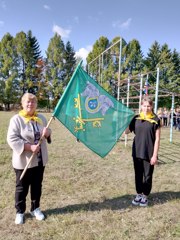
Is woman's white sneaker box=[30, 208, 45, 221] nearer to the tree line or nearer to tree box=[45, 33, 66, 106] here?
the tree line

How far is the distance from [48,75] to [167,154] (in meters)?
32.1

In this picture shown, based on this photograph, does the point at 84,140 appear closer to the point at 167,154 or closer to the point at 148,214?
the point at 148,214

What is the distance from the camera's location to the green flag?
351cm

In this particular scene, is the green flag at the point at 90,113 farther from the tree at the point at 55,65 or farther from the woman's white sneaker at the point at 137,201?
the tree at the point at 55,65

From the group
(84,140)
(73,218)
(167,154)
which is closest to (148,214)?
(73,218)

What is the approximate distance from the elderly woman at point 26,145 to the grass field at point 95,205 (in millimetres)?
305

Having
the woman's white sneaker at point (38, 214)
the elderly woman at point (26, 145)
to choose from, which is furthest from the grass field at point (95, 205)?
the elderly woman at point (26, 145)

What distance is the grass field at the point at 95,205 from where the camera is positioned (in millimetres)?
2860

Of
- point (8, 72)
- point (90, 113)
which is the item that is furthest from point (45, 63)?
point (90, 113)

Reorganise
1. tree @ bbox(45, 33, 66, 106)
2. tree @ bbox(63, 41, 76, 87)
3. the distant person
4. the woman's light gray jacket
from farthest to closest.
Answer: tree @ bbox(63, 41, 76, 87), tree @ bbox(45, 33, 66, 106), the distant person, the woman's light gray jacket

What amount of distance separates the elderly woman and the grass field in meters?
0.30

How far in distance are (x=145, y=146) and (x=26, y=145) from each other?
1779mm

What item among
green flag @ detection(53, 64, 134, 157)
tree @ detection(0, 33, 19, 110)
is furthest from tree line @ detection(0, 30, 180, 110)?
green flag @ detection(53, 64, 134, 157)

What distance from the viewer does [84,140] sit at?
12.1 ft
